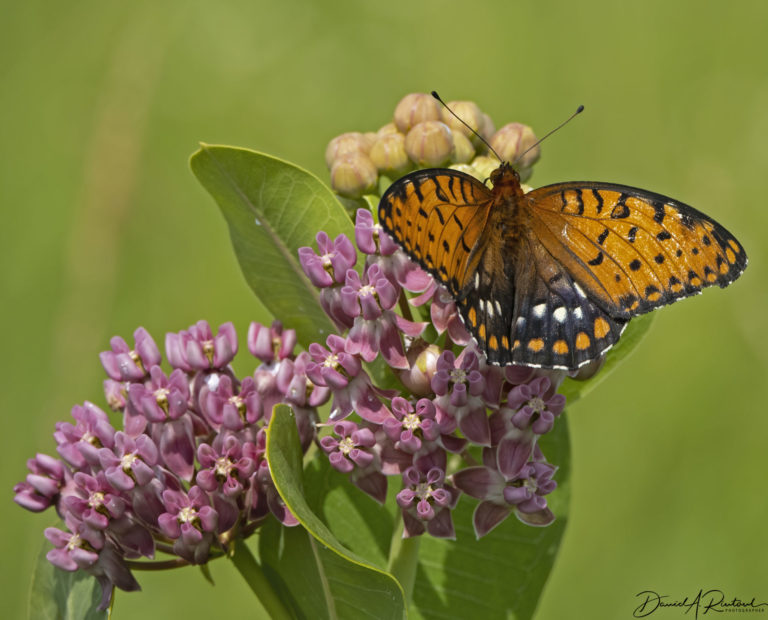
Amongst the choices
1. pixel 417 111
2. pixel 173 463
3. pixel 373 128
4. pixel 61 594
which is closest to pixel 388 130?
pixel 417 111

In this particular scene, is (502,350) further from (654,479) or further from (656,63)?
(656,63)

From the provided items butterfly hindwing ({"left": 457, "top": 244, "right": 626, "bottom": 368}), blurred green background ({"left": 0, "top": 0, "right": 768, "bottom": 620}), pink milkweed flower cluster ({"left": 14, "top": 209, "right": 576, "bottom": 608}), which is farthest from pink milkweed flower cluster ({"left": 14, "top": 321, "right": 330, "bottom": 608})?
blurred green background ({"left": 0, "top": 0, "right": 768, "bottom": 620})

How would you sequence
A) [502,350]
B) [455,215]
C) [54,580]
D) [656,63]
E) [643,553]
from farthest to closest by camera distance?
[656,63] → [643,553] → [54,580] → [455,215] → [502,350]

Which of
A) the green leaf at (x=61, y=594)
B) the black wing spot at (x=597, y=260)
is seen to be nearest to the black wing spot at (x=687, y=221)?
the black wing spot at (x=597, y=260)

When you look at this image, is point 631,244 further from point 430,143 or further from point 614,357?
point 430,143

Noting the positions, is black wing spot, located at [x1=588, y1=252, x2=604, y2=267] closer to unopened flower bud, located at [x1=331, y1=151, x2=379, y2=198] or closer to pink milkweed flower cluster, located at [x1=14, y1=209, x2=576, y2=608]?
pink milkweed flower cluster, located at [x1=14, y1=209, x2=576, y2=608]

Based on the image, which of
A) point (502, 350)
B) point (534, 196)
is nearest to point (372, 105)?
point (534, 196)

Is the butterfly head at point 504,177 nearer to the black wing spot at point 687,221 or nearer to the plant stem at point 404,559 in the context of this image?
the black wing spot at point 687,221
